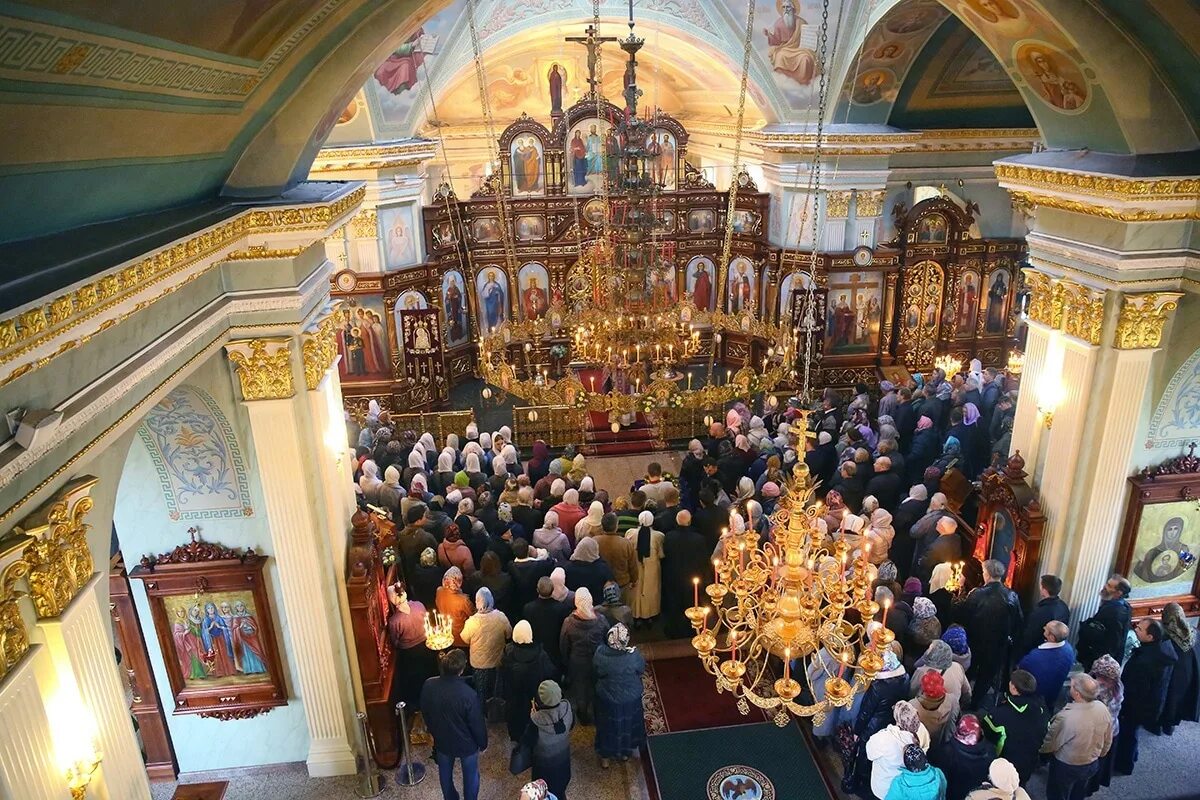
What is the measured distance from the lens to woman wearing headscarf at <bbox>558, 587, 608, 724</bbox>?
21.0 feet

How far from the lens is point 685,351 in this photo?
359 inches

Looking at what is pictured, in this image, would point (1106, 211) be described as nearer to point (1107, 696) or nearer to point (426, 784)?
point (1107, 696)

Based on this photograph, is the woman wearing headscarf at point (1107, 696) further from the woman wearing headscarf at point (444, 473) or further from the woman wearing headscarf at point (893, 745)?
the woman wearing headscarf at point (444, 473)

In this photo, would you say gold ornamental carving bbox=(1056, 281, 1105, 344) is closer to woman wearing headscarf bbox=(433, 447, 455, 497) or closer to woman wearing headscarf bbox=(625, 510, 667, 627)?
woman wearing headscarf bbox=(625, 510, 667, 627)

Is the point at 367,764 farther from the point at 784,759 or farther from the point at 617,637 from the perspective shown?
the point at 784,759

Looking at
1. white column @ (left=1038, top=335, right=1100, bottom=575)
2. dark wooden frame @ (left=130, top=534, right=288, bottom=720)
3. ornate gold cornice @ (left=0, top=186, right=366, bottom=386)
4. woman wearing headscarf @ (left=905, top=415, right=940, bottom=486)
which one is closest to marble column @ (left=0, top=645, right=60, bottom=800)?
ornate gold cornice @ (left=0, top=186, right=366, bottom=386)

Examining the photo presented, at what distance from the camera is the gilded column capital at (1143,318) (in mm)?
6336

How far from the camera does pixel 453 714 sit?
221 inches

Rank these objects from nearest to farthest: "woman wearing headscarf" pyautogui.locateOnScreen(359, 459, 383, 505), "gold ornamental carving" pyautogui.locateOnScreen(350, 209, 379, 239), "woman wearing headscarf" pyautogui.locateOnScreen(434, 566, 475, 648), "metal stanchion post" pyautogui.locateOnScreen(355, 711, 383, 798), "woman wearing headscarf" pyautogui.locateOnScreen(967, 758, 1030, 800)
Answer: "woman wearing headscarf" pyautogui.locateOnScreen(967, 758, 1030, 800) < "metal stanchion post" pyautogui.locateOnScreen(355, 711, 383, 798) < "woman wearing headscarf" pyautogui.locateOnScreen(434, 566, 475, 648) < "woman wearing headscarf" pyautogui.locateOnScreen(359, 459, 383, 505) < "gold ornamental carving" pyautogui.locateOnScreen(350, 209, 379, 239)

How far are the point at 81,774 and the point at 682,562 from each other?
5.15 meters

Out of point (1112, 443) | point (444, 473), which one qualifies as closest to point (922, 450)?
point (1112, 443)

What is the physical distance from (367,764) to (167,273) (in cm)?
401

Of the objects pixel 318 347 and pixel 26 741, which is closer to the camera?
pixel 26 741

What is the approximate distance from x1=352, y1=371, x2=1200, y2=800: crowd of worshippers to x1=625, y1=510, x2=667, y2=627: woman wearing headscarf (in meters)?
0.01
